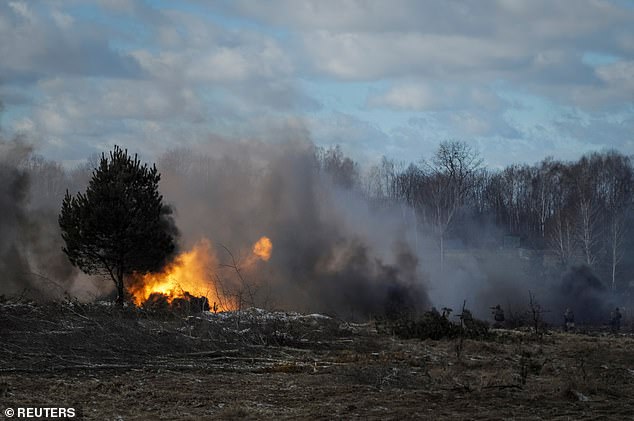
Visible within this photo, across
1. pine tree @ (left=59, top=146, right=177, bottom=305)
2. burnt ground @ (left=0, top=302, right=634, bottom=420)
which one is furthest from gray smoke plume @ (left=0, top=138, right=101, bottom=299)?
burnt ground @ (left=0, top=302, right=634, bottom=420)

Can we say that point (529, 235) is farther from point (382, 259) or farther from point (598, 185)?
point (382, 259)

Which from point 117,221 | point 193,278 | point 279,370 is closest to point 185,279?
point 193,278

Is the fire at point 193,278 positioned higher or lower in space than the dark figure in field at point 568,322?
higher

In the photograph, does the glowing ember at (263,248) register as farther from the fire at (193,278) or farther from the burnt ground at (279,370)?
the burnt ground at (279,370)

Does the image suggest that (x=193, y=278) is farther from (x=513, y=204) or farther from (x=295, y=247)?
(x=513, y=204)

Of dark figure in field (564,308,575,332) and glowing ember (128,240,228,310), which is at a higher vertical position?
glowing ember (128,240,228,310)

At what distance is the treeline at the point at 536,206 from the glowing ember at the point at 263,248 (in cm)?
1773

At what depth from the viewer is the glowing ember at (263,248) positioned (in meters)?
39.5

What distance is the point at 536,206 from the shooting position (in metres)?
71.1

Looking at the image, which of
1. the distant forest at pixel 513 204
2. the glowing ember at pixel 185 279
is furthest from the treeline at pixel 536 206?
the glowing ember at pixel 185 279

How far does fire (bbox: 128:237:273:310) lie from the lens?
3067 centimetres

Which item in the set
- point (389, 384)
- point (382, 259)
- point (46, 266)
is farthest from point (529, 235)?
point (389, 384)

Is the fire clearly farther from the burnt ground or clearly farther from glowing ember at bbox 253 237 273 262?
the burnt ground

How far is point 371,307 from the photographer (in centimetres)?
3869
